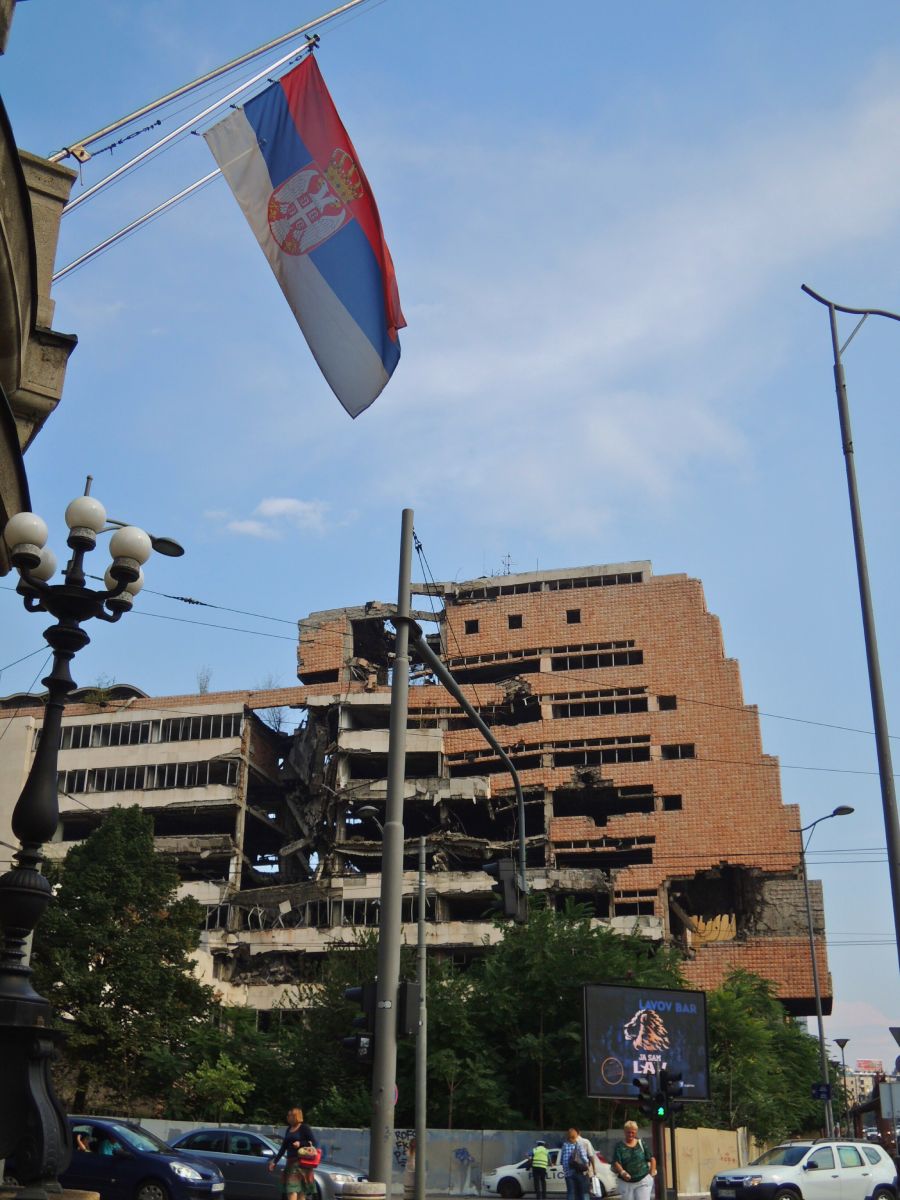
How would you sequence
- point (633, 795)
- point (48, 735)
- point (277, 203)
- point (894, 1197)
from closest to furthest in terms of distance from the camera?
1. point (48, 735)
2. point (277, 203)
3. point (894, 1197)
4. point (633, 795)

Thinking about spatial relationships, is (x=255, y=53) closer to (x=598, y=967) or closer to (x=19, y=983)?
(x=19, y=983)

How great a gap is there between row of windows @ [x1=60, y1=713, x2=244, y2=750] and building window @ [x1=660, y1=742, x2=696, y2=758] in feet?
90.2

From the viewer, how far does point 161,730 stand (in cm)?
8081

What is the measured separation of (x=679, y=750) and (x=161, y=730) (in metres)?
33.5

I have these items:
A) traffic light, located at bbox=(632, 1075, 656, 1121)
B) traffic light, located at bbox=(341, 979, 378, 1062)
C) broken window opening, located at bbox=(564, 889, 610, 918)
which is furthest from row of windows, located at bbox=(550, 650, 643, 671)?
traffic light, located at bbox=(341, 979, 378, 1062)

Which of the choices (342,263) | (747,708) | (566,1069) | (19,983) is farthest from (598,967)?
(747,708)

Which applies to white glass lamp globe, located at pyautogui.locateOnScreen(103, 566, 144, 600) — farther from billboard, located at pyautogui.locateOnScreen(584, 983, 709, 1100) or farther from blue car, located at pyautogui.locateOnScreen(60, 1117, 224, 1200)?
billboard, located at pyautogui.locateOnScreen(584, 983, 709, 1100)

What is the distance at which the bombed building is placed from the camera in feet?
236

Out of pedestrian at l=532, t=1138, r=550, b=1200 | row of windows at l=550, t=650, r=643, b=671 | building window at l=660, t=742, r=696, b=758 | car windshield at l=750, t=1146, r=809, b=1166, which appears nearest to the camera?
car windshield at l=750, t=1146, r=809, b=1166

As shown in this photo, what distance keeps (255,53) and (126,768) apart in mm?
70028

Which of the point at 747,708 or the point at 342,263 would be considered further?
the point at 747,708

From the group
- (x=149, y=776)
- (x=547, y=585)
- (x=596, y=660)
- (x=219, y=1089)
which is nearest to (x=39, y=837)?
(x=219, y=1089)

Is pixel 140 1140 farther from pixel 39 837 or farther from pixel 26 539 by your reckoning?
pixel 26 539

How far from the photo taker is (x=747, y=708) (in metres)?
75.8
